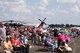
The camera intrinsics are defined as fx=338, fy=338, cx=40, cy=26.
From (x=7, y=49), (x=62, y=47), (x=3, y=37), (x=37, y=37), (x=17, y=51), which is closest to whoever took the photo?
(x=7, y=49)

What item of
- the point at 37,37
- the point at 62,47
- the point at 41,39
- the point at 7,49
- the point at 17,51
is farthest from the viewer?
the point at 37,37

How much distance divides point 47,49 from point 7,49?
6991mm

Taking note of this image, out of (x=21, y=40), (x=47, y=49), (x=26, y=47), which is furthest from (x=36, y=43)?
(x=26, y=47)

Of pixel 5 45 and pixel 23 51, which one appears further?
pixel 23 51

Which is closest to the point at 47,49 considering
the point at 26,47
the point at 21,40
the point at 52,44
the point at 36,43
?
the point at 52,44

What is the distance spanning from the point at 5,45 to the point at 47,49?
272 inches

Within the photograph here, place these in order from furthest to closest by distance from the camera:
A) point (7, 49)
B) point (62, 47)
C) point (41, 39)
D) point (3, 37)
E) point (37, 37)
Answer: point (37, 37)
point (41, 39)
point (62, 47)
point (3, 37)
point (7, 49)

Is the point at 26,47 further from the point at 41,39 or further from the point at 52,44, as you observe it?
the point at 41,39

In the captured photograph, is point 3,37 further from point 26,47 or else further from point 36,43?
point 36,43

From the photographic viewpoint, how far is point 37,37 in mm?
31219

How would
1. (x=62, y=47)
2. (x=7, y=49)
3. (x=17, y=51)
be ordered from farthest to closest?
(x=62, y=47), (x=17, y=51), (x=7, y=49)

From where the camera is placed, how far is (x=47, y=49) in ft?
80.8

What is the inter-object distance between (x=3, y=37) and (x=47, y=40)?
11.8ft

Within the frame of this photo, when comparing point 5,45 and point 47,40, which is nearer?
point 5,45
